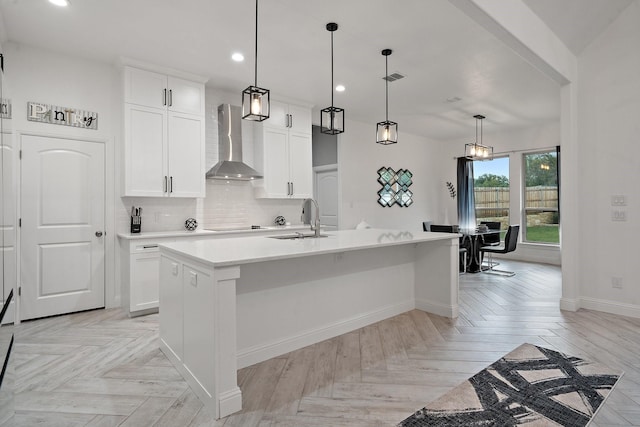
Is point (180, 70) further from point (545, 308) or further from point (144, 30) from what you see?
point (545, 308)

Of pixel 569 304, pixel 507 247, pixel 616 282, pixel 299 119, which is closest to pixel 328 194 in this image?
pixel 299 119

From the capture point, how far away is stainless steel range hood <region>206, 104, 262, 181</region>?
4.79 metres

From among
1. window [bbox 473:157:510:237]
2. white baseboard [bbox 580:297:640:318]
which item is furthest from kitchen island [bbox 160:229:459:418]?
window [bbox 473:157:510:237]

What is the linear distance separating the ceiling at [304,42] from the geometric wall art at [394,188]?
2.23 meters

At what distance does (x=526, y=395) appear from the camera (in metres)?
2.20

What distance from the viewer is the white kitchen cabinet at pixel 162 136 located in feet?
13.2

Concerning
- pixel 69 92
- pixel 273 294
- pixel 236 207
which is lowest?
pixel 273 294

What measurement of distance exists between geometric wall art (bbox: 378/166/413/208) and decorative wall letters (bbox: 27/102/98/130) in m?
5.02

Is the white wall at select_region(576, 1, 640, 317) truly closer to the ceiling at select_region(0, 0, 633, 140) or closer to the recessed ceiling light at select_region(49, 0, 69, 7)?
the ceiling at select_region(0, 0, 633, 140)

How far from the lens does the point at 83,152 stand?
404cm

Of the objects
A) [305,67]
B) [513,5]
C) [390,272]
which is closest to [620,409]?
[390,272]

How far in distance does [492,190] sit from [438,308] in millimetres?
5380

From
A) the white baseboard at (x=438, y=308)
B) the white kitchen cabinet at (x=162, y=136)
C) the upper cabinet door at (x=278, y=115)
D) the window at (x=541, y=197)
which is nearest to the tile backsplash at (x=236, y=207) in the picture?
the white kitchen cabinet at (x=162, y=136)

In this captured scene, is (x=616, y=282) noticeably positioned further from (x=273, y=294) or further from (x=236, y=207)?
(x=236, y=207)
